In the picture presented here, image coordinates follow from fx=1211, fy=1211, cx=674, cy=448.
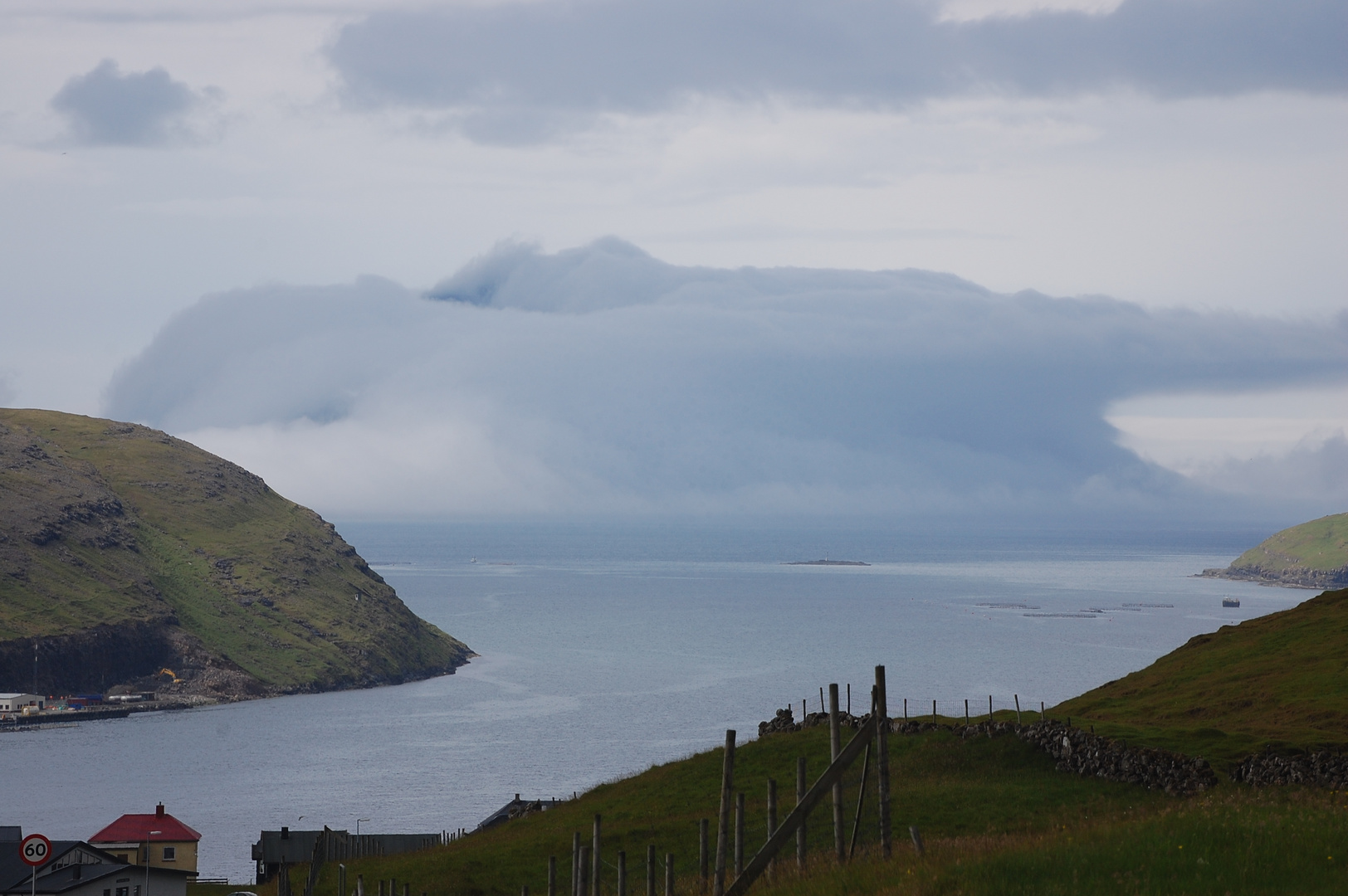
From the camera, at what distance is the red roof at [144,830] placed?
102 meters

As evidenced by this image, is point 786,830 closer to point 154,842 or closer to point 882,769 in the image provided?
point 882,769

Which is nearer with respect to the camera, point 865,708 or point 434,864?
point 434,864

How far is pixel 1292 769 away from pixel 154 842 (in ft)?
292

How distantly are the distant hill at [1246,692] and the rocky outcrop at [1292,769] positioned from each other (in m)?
1.53

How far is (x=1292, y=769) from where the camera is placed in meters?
49.5

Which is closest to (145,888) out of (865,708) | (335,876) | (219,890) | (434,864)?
(219,890)

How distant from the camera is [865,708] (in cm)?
19212

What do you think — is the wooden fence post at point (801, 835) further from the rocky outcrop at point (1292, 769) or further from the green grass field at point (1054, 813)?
the rocky outcrop at point (1292, 769)

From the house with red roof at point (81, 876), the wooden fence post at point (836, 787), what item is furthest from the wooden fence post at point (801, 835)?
the house with red roof at point (81, 876)

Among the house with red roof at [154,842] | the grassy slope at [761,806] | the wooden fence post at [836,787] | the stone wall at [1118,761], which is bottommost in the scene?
the house with red roof at [154,842]

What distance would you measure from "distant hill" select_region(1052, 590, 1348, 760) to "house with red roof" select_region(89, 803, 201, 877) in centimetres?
7281

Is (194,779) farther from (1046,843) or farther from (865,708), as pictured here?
(1046,843)

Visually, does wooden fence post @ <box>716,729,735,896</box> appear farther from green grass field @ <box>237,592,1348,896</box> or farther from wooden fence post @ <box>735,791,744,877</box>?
green grass field @ <box>237,592,1348,896</box>

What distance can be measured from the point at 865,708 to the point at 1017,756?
139594mm
